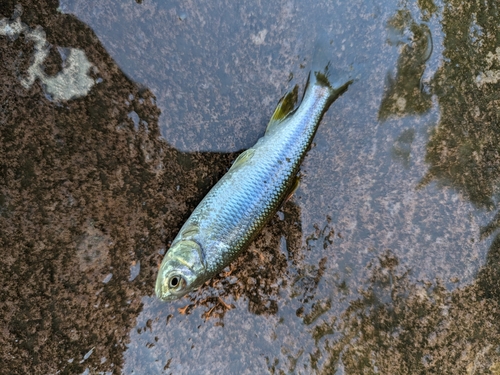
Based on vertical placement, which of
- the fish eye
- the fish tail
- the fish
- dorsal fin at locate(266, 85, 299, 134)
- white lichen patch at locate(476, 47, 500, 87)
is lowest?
the fish eye

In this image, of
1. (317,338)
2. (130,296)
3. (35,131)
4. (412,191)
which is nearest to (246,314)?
(317,338)

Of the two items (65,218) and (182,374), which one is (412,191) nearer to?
(182,374)

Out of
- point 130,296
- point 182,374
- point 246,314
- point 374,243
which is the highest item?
point 374,243

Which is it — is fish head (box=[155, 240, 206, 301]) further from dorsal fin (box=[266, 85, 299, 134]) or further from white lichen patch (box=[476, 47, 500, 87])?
white lichen patch (box=[476, 47, 500, 87])

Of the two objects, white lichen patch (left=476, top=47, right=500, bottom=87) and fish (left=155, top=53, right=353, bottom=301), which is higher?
white lichen patch (left=476, top=47, right=500, bottom=87)

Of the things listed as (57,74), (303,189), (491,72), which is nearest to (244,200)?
(303,189)

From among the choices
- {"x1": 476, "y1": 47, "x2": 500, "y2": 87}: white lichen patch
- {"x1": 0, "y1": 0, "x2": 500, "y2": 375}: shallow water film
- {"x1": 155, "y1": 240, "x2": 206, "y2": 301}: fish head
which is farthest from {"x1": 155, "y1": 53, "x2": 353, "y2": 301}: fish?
{"x1": 476, "y1": 47, "x2": 500, "y2": 87}: white lichen patch
